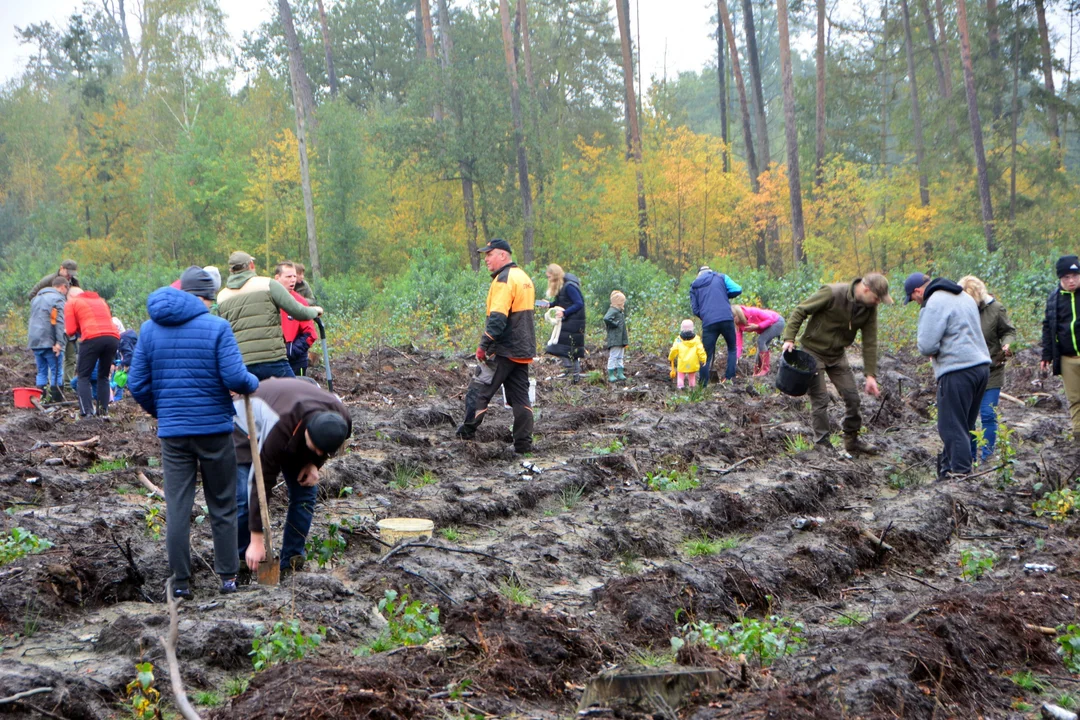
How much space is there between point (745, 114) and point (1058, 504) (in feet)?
103

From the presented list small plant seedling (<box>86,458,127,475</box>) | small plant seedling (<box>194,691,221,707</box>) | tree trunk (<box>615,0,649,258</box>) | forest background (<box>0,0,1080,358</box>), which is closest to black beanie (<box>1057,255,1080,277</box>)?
small plant seedling (<box>194,691,221,707</box>)

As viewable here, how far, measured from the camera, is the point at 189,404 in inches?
211

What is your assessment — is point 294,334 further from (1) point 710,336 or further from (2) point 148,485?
(1) point 710,336

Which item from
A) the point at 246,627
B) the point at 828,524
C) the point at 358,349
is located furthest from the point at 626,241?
the point at 246,627

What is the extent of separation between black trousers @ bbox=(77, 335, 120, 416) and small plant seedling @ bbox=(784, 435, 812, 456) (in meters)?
7.86

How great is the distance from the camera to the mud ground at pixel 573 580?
4.06 metres

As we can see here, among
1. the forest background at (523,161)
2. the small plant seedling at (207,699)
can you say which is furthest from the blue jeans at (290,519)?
the forest background at (523,161)

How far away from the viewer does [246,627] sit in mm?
4758

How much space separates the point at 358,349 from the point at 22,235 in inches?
1353

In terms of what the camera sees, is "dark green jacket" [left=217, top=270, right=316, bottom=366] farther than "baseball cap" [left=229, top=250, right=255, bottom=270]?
No

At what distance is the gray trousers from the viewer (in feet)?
17.7

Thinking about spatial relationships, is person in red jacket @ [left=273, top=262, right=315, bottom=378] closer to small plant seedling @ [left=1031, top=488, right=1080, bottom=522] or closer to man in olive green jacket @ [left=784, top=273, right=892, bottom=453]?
man in olive green jacket @ [left=784, top=273, right=892, bottom=453]

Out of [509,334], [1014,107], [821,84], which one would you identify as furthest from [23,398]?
[1014,107]

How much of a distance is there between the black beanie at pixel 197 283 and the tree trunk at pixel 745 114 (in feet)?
100
